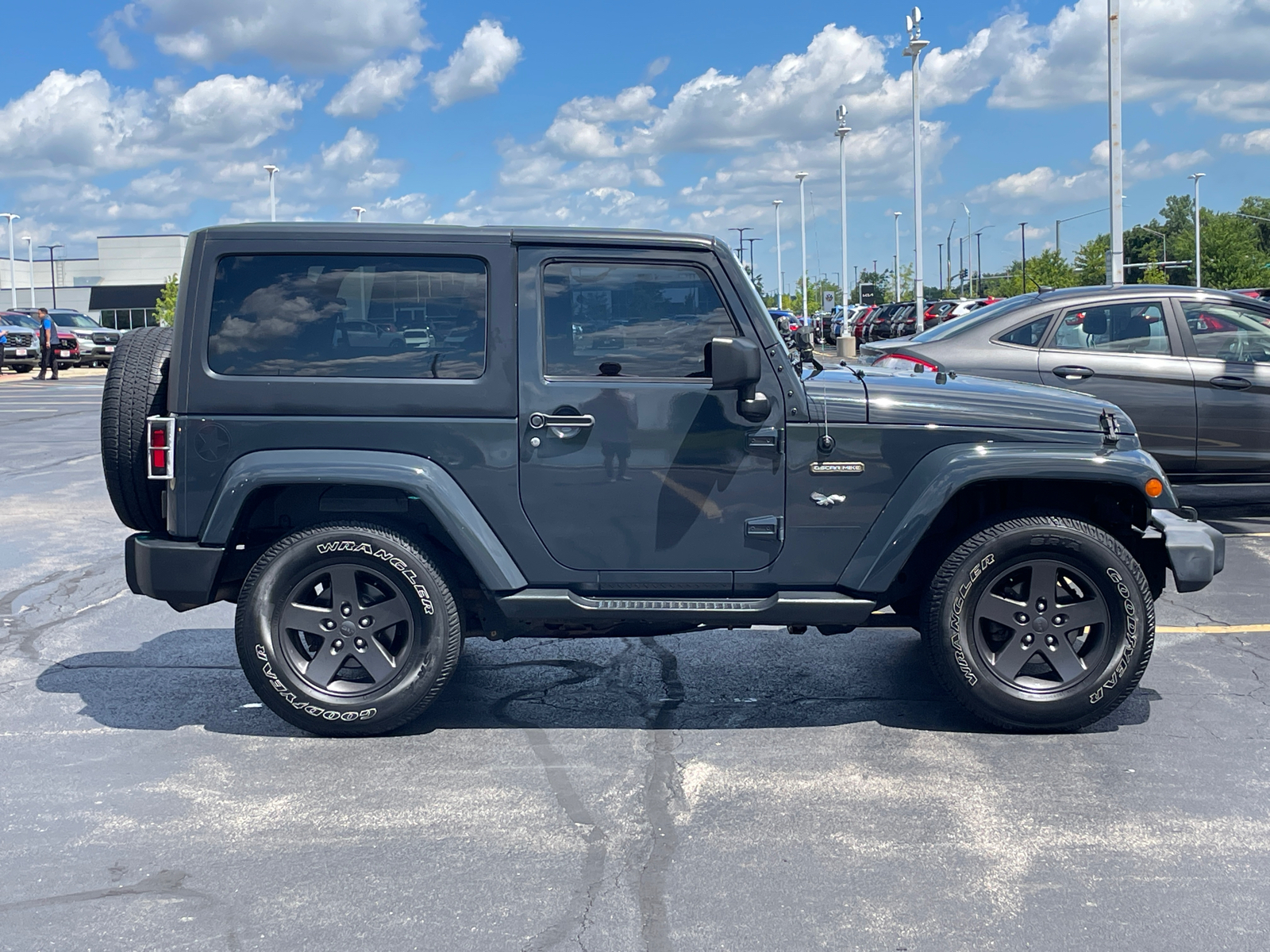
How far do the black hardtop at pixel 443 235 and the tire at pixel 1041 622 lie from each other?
1637 mm

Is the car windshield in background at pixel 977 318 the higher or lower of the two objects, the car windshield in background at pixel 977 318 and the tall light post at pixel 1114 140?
the lower

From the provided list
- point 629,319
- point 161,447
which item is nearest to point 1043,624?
point 629,319

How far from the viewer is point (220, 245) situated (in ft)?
16.5

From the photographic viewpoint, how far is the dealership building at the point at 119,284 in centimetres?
9562

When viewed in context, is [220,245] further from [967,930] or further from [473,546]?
[967,930]

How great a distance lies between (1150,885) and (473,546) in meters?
2.62

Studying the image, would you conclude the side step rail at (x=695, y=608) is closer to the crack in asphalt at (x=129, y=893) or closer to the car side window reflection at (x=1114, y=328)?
the crack in asphalt at (x=129, y=893)

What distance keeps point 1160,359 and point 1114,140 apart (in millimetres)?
13733

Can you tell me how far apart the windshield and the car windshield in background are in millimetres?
37559

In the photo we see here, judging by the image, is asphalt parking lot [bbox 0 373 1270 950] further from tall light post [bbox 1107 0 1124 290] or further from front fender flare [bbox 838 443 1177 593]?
tall light post [bbox 1107 0 1124 290]

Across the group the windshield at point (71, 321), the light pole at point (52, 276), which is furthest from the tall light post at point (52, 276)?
the windshield at point (71, 321)

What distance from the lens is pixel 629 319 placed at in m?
5.04

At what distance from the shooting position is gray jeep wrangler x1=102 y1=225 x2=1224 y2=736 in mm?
5004

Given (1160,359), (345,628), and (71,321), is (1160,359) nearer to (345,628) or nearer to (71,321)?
(345,628)
